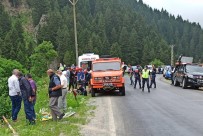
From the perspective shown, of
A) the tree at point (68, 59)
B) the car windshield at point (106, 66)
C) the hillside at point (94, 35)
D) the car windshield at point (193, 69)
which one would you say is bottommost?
the tree at point (68, 59)

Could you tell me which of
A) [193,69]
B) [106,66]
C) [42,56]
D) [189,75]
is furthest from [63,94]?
[42,56]

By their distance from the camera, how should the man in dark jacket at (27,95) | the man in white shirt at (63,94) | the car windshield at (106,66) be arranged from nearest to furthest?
1. the man in dark jacket at (27,95)
2. the man in white shirt at (63,94)
3. the car windshield at (106,66)

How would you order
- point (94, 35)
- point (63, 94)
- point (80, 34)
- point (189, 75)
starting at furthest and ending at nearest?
1. point (94, 35)
2. point (80, 34)
3. point (189, 75)
4. point (63, 94)

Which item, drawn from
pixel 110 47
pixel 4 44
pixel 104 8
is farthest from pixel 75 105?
pixel 104 8

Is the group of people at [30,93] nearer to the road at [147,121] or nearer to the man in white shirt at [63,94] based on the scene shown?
the road at [147,121]

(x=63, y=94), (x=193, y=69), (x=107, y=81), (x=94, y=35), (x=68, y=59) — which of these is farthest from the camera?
(x=94, y=35)

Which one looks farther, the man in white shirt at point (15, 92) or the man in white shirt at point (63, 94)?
the man in white shirt at point (63, 94)

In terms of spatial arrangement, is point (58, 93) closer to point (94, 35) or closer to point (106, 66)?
point (106, 66)

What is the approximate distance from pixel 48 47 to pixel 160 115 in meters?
68.8

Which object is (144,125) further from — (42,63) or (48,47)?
(48,47)

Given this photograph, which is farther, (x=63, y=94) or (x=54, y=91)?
(x=63, y=94)

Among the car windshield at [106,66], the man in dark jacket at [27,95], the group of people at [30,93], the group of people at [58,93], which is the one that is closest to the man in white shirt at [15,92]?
the group of people at [30,93]

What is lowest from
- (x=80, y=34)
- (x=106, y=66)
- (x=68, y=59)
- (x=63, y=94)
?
(x=68, y=59)

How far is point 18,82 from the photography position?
Answer: 14.1m
